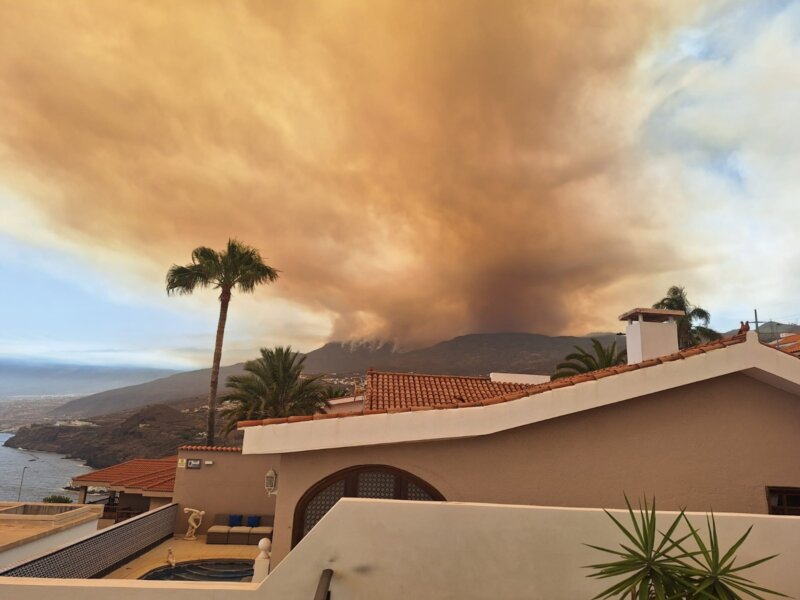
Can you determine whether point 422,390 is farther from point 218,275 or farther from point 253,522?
point 218,275

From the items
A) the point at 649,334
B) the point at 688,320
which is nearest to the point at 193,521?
the point at 649,334

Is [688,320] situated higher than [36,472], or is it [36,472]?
[688,320]

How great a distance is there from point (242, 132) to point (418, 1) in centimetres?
1630

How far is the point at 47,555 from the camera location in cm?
984

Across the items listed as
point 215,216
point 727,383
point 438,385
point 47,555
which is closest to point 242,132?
point 215,216

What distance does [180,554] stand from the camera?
15023 millimetres

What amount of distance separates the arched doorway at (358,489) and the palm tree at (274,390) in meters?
24.3

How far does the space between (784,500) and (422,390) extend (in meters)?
8.99

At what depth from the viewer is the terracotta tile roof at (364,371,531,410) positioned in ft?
40.6

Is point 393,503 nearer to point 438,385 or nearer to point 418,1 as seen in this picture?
point 438,385

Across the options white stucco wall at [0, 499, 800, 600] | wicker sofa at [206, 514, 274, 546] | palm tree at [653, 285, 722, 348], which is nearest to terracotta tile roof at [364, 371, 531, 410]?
white stucco wall at [0, 499, 800, 600]

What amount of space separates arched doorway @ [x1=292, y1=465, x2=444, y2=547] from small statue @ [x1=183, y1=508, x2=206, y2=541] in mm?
11877

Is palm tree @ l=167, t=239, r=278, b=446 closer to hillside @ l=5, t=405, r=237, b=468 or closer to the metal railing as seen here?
the metal railing

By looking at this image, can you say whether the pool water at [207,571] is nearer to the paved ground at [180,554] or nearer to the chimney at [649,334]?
the paved ground at [180,554]
